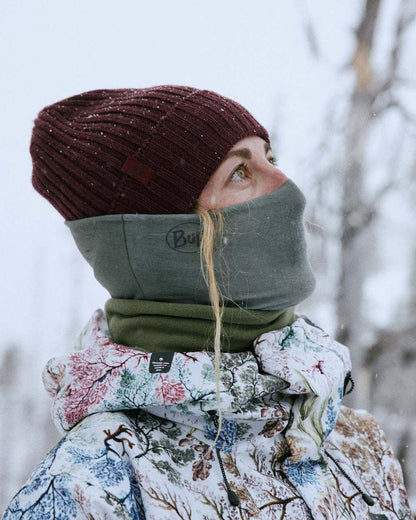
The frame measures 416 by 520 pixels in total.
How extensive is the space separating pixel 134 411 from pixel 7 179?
32.7ft

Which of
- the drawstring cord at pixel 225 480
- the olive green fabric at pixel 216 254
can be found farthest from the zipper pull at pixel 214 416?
the olive green fabric at pixel 216 254

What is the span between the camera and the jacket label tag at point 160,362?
106cm

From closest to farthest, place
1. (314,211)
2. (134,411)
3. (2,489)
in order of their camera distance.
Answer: (134,411) → (314,211) → (2,489)

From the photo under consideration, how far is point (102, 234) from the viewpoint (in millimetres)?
1225

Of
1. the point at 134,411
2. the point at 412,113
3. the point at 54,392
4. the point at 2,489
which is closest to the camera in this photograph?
the point at 134,411

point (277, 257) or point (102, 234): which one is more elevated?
point (102, 234)

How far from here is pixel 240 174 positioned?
126cm

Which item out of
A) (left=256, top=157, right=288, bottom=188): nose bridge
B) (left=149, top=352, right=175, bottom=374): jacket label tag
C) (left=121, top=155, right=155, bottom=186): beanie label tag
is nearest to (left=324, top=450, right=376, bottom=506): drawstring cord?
(left=149, top=352, right=175, bottom=374): jacket label tag

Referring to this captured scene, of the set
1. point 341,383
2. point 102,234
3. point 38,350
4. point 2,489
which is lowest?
point 2,489

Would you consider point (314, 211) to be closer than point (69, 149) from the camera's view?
No

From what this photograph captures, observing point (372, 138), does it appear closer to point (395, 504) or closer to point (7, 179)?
point (395, 504)

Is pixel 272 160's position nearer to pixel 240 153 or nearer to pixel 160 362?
pixel 240 153

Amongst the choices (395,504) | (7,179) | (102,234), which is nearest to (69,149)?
(102,234)

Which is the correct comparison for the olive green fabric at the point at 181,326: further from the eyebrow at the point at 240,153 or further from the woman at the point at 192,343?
the eyebrow at the point at 240,153
